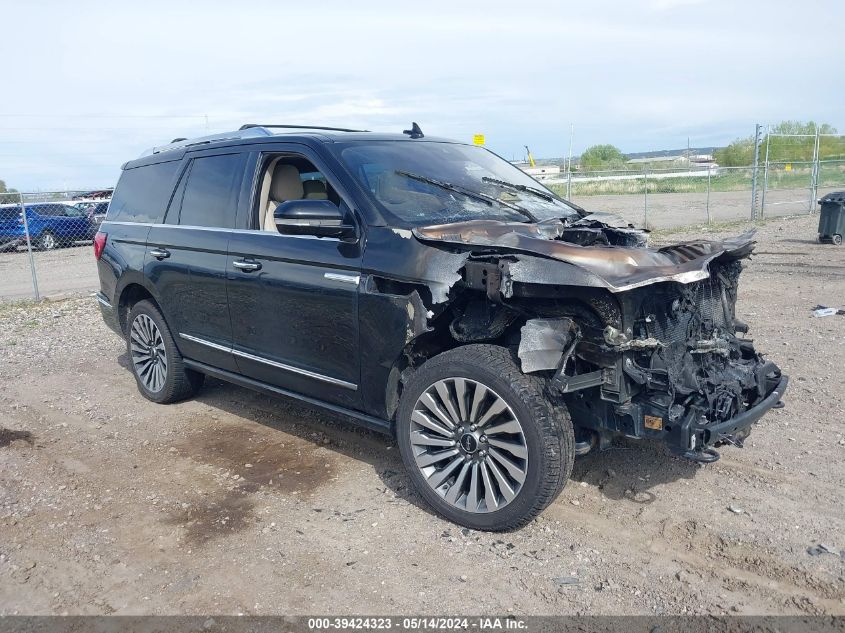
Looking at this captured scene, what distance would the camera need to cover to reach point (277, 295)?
4.61m

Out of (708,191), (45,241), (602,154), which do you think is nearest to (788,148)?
(708,191)

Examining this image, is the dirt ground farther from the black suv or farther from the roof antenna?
the roof antenna

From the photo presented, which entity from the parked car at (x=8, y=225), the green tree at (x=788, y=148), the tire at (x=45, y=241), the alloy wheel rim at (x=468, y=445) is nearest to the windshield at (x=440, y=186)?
the alloy wheel rim at (x=468, y=445)

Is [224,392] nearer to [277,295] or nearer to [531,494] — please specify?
[277,295]

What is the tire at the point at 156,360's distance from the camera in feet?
19.2

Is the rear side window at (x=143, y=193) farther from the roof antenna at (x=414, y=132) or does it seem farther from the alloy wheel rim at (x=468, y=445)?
the alloy wheel rim at (x=468, y=445)

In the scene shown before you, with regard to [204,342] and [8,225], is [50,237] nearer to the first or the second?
[8,225]

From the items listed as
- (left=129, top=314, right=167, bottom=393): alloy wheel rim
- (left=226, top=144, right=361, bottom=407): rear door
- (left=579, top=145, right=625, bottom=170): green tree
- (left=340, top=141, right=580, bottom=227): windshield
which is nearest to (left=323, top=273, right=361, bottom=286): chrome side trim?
(left=226, top=144, right=361, bottom=407): rear door

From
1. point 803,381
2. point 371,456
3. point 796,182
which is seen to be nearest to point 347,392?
point 371,456

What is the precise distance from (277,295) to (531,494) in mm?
2034

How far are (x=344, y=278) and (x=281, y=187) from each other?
1.16 metres

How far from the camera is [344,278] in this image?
420 centimetres

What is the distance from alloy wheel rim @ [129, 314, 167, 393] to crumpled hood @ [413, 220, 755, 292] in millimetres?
3017

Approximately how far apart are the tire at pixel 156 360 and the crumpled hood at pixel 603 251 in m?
2.83
